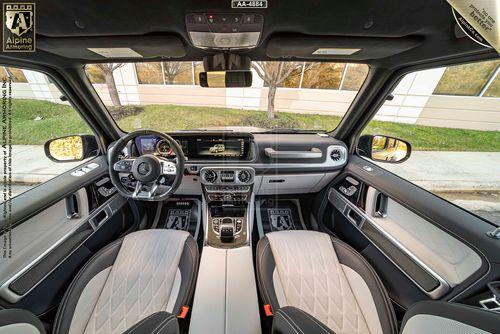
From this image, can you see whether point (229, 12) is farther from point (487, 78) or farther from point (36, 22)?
point (487, 78)

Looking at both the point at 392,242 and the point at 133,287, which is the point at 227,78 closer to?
the point at 133,287

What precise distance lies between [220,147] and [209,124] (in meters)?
0.32

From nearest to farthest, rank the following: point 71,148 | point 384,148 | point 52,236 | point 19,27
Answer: point 19,27 < point 52,236 < point 71,148 < point 384,148

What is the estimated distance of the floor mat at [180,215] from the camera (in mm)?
2842

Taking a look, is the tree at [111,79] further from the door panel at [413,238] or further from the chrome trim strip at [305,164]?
the door panel at [413,238]

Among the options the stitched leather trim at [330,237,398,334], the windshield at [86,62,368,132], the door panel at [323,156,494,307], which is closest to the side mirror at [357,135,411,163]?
the door panel at [323,156,494,307]

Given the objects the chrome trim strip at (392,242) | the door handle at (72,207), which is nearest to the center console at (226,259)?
the chrome trim strip at (392,242)

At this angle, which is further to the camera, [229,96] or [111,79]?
A: [229,96]

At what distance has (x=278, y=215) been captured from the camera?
3039 mm

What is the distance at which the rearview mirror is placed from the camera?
6.38 ft

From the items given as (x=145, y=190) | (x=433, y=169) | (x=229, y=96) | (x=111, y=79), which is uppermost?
(x=111, y=79)

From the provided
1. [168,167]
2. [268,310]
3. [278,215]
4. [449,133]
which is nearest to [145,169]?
[168,167]

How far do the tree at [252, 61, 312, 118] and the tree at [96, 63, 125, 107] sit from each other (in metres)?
1.28

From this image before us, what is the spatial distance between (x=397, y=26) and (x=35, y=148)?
281cm
